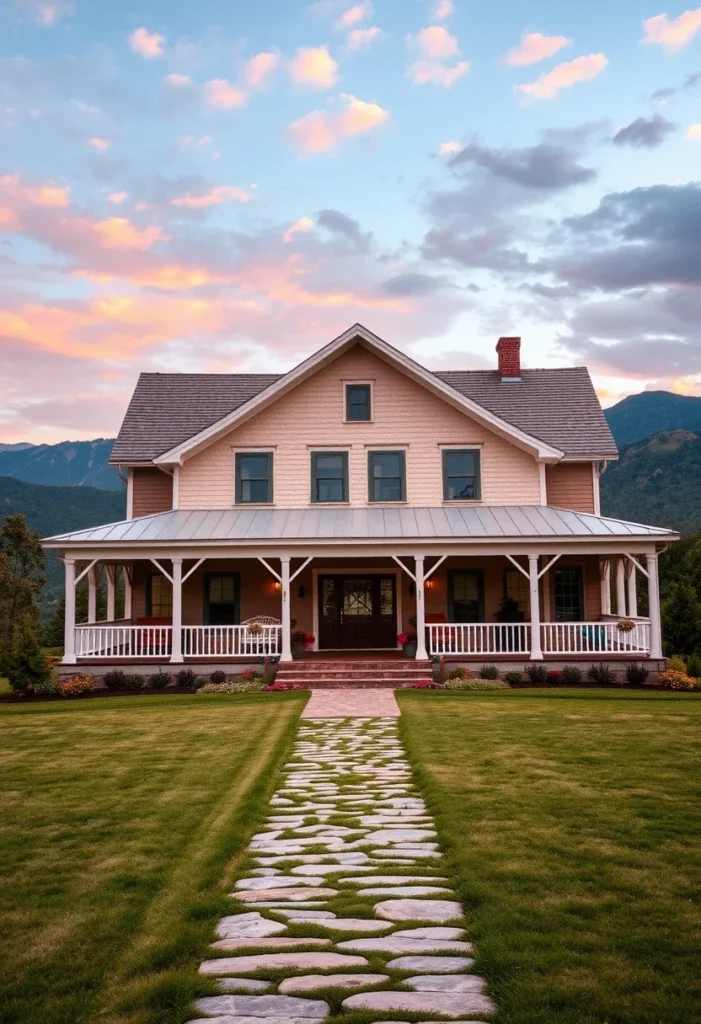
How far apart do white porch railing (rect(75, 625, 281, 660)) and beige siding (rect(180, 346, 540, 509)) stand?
3.63 meters

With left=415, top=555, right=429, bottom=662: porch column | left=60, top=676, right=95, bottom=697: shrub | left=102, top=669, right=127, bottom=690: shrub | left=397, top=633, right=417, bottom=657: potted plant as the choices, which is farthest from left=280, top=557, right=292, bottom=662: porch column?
left=60, top=676, right=95, bottom=697: shrub

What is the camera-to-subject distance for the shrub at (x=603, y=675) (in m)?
18.6

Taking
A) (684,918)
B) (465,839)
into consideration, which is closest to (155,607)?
(465,839)

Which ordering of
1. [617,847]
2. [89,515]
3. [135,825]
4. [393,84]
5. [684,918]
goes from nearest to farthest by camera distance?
[684,918] → [617,847] → [135,825] → [393,84] → [89,515]

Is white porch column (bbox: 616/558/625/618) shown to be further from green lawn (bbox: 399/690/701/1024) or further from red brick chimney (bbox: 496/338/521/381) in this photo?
green lawn (bbox: 399/690/701/1024)

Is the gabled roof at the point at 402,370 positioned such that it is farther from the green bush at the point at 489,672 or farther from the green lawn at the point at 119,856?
the green lawn at the point at 119,856

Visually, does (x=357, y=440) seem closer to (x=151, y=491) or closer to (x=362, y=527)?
(x=362, y=527)

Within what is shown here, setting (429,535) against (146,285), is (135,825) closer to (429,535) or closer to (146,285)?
(429,535)

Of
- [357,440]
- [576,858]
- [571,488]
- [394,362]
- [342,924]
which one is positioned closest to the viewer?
[342,924]

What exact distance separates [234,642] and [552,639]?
775 cm

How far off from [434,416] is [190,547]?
294 inches

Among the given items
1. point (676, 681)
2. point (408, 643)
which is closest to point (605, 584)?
point (676, 681)

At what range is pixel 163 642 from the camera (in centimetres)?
2088

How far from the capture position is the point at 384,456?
886 inches
